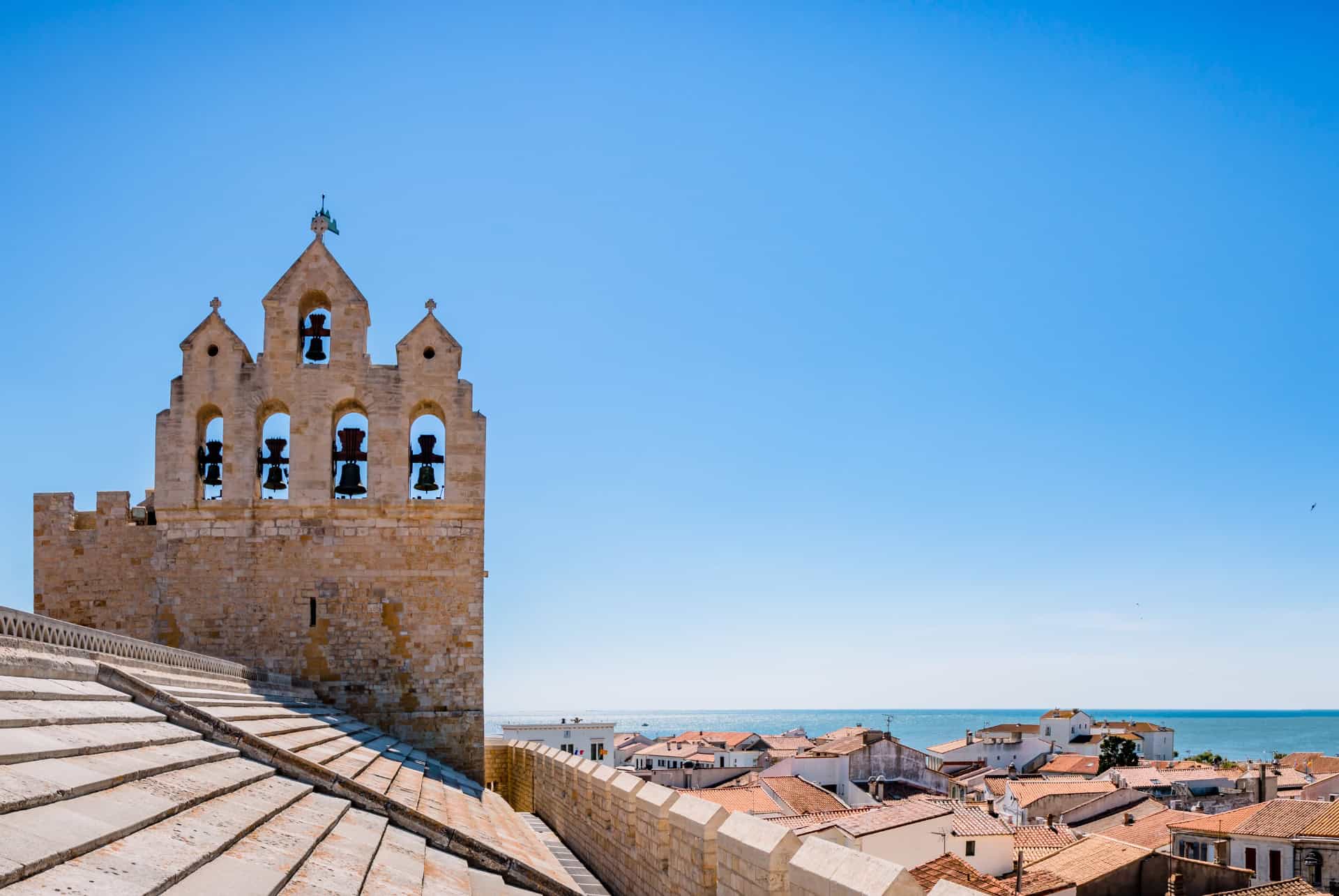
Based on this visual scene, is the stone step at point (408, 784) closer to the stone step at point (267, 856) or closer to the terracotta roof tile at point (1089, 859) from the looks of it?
the stone step at point (267, 856)

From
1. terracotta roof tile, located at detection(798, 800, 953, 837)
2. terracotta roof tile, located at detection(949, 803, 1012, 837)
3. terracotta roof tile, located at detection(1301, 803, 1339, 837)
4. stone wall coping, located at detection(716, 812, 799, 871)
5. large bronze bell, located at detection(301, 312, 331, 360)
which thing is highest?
large bronze bell, located at detection(301, 312, 331, 360)

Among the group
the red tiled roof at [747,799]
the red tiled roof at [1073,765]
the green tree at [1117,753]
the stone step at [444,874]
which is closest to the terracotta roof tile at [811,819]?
the red tiled roof at [747,799]

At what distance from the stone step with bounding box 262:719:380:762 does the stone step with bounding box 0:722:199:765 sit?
143 centimetres

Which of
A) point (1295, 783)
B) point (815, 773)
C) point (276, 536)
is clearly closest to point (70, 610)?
point (276, 536)

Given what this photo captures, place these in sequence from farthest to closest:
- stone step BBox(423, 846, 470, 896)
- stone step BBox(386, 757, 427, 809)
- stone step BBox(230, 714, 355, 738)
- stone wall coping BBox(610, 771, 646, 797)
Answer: stone wall coping BBox(610, 771, 646, 797) < stone step BBox(386, 757, 427, 809) < stone step BBox(230, 714, 355, 738) < stone step BBox(423, 846, 470, 896)

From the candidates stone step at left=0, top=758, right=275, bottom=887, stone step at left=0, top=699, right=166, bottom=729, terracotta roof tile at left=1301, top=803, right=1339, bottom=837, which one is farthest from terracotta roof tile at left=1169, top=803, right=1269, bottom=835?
stone step at left=0, top=758, right=275, bottom=887

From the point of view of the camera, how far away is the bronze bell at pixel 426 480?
1769 centimetres

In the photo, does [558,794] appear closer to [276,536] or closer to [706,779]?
[276,536]

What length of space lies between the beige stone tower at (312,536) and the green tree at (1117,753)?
6335 cm

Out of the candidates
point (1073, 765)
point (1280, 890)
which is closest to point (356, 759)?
point (1280, 890)

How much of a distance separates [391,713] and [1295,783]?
52.5m

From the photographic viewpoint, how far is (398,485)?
56.9 ft

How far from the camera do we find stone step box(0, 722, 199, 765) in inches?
178

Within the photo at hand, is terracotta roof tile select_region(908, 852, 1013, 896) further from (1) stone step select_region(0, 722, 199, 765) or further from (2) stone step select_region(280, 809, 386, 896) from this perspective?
(1) stone step select_region(0, 722, 199, 765)
